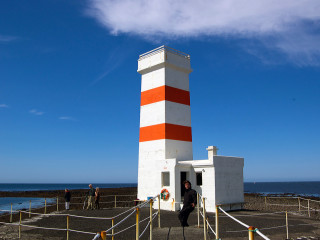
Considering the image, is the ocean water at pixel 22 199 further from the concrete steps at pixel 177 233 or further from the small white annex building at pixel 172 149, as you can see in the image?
the small white annex building at pixel 172 149

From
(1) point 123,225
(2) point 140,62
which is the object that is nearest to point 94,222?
(1) point 123,225

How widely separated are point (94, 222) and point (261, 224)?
6.57 m

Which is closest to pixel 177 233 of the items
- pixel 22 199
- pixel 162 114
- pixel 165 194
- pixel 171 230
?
pixel 171 230

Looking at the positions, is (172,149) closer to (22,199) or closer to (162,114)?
(162,114)

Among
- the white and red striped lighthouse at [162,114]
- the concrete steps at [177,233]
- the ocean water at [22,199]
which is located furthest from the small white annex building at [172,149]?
the ocean water at [22,199]

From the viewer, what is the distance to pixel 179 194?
14766 mm

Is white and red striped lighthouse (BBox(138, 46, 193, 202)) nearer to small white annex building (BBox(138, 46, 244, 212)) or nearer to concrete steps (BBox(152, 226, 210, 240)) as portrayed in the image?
small white annex building (BBox(138, 46, 244, 212))

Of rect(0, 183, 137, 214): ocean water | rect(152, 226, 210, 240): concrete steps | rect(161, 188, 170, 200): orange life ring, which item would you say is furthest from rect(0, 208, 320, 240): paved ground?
rect(161, 188, 170, 200): orange life ring

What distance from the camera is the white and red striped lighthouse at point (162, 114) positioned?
16.3 metres

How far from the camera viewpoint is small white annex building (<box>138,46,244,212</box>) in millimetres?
15055

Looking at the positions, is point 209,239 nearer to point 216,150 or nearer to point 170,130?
point 216,150

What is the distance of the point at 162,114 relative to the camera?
644 inches

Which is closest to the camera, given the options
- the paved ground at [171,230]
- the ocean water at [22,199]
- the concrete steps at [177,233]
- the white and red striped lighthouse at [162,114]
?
the concrete steps at [177,233]

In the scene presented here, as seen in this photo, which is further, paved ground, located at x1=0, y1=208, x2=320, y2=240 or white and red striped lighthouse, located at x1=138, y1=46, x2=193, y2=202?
white and red striped lighthouse, located at x1=138, y1=46, x2=193, y2=202
